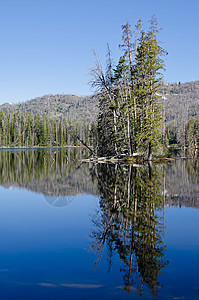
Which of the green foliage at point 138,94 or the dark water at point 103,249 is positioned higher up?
the green foliage at point 138,94

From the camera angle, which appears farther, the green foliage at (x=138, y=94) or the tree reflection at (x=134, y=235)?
the green foliage at (x=138, y=94)

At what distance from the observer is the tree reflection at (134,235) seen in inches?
202

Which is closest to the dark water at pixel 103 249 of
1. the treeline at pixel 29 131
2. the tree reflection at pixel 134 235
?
the tree reflection at pixel 134 235

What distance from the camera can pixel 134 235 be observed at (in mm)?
7031

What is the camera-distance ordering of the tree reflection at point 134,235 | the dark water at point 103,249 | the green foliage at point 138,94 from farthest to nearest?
the green foliage at point 138,94 < the tree reflection at point 134,235 < the dark water at point 103,249

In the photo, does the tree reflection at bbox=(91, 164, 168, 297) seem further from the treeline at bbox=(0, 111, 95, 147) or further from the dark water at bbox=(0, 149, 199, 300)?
the treeline at bbox=(0, 111, 95, 147)

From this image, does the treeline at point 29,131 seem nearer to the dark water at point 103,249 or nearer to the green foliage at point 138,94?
the green foliage at point 138,94

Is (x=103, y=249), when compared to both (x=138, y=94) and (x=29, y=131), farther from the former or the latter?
(x=29, y=131)

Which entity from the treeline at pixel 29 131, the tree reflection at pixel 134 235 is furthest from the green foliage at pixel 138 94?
the treeline at pixel 29 131

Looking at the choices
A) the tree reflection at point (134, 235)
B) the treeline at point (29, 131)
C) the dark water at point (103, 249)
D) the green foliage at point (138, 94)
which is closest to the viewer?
the dark water at point (103, 249)

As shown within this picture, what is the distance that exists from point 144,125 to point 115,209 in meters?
25.1

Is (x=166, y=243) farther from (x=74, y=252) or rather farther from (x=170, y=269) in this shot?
(x=74, y=252)

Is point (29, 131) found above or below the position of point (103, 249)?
above

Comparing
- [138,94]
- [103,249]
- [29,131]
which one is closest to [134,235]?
[103,249]
